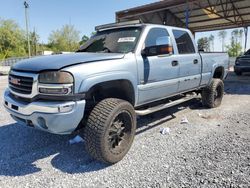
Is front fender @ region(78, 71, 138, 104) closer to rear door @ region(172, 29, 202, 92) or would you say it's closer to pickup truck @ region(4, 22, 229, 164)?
pickup truck @ region(4, 22, 229, 164)

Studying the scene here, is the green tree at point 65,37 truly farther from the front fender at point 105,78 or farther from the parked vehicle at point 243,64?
the front fender at point 105,78

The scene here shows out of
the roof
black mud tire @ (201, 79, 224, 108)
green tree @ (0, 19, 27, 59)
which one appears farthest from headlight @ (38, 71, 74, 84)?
green tree @ (0, 19, 27, 59)

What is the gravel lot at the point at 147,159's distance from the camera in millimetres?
2963

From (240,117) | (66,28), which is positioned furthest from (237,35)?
(240,117)

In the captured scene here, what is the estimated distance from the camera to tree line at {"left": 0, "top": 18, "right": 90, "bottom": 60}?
155 ft

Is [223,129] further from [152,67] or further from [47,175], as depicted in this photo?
[47,175]

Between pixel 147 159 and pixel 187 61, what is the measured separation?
2418 mm

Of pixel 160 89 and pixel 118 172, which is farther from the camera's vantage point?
pixel 160 89

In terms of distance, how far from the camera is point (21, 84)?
3.26 meters

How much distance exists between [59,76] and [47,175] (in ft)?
4.32

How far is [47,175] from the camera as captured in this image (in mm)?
3154

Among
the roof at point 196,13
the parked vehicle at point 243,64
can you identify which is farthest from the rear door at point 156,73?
the parked vehicle at point 243,64

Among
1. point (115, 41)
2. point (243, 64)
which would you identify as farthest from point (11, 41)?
point (115, 41)

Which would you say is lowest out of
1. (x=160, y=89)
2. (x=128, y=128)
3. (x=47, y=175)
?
(x=47, y=175)
